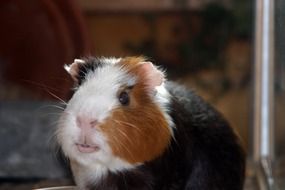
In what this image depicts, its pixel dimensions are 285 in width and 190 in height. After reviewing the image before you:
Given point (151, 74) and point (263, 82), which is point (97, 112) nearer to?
point (151, 74)

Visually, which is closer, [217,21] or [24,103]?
[24,103]

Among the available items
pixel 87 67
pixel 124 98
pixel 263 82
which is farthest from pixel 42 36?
pixel 124 98

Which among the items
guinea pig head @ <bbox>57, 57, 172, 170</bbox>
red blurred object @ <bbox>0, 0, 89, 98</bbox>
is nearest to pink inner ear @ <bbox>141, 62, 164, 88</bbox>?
guinea pig head @ <bbox>57, 57, 172, 170</bbox>

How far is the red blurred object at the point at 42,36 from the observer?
2896 mm

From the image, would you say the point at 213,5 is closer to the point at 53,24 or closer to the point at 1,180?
the point at 53,24

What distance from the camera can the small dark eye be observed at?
1.67 meters

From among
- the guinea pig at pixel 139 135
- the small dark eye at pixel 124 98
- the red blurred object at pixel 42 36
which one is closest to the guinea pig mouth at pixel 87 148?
the guinea pig at pixel 139 135

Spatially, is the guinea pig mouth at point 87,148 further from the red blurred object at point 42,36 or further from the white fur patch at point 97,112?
the red blurred object at point 42,36

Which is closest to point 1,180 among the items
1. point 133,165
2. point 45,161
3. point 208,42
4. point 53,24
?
point 45,161

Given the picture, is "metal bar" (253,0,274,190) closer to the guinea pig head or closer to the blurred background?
the blurred background

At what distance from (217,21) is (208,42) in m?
0.12

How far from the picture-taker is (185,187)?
6.23 feet

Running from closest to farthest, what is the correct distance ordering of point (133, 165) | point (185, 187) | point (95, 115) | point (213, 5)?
1. point (95, 115)
2. point (133, 165)
3. point (185, 187)
4. point (213, 5)

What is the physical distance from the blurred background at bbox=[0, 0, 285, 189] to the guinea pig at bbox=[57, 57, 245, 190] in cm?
17
